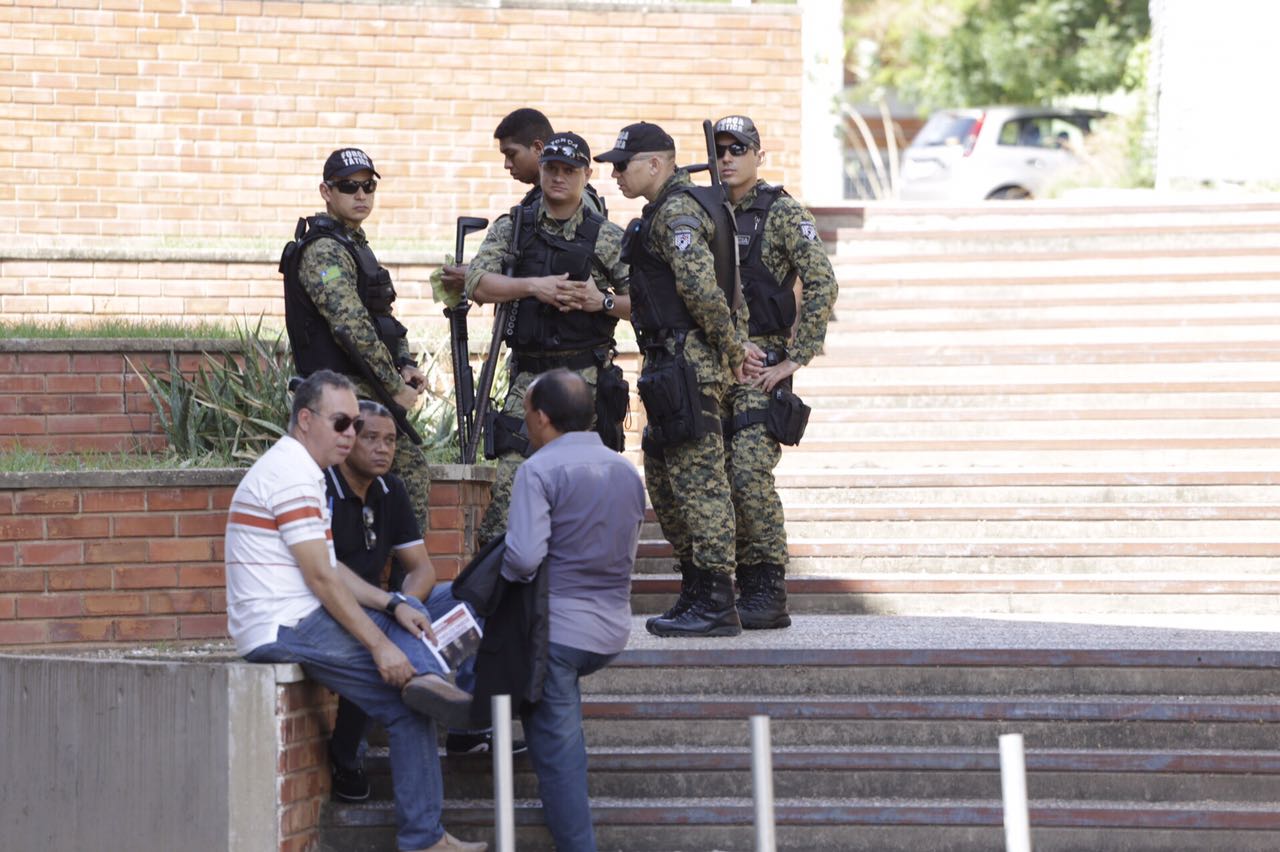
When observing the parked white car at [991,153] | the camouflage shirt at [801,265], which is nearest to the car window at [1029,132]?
the parked white car at [991,153]

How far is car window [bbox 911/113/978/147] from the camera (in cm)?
2216

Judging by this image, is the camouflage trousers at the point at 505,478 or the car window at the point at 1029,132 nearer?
the camouflage trousers at the point at 505,478

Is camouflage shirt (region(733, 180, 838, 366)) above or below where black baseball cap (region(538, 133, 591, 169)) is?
below

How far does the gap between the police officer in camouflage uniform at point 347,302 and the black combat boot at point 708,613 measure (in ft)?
3.45

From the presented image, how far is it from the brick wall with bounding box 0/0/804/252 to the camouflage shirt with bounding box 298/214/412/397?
4858 mm

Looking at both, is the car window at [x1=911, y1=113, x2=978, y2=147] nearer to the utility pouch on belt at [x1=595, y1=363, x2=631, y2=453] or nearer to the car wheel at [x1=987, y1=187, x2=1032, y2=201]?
the car wheel at [x1=987, y1=187, x2=1032, y2=201]

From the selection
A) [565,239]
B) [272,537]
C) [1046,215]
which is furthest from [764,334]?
[1046,215]

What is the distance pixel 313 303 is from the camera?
6.49m

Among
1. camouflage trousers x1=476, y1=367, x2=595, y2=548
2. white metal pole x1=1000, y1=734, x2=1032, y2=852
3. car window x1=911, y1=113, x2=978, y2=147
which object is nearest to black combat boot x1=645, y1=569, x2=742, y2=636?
camouflage trousers x1=476, y1=367, x2=595, y2=548

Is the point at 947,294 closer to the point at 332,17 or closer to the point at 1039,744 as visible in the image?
the point at 332,17

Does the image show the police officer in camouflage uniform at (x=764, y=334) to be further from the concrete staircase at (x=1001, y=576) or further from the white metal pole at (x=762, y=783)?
the white metal pole at (x=762, y=783)

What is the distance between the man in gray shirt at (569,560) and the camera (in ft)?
17.9

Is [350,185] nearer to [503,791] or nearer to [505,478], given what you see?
[505,478]

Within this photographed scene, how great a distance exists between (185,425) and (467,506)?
53.8 inches
